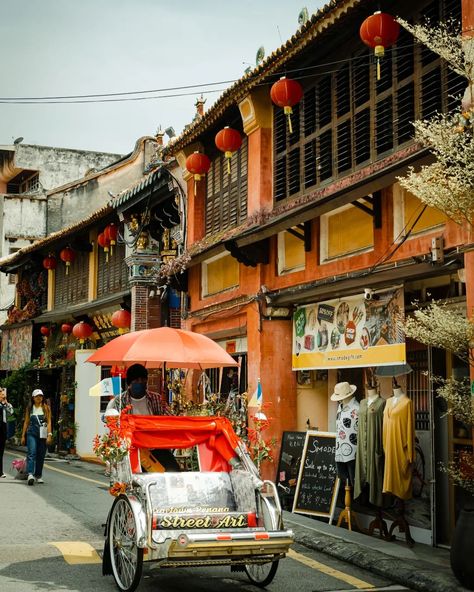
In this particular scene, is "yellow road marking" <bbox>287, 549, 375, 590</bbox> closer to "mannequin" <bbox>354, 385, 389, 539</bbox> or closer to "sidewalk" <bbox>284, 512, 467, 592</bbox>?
"sidewalk" <bbox>284, 512, 467, 592</bbox>

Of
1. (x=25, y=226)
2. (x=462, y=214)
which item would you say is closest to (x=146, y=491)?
(x=462, y=214)

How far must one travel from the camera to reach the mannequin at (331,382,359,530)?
1112cm

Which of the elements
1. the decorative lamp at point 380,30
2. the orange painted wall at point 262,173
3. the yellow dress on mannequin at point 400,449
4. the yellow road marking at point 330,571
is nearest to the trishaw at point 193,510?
the yellow road marking at point 330,571

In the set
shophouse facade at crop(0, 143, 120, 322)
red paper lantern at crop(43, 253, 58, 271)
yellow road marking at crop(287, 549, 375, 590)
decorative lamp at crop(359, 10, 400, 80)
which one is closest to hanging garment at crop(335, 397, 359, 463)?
yellow road marking at crop(287, 549, 375, 590)

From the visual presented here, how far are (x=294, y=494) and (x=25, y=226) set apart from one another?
1076 inches

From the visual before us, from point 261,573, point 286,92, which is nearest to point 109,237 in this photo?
point 286,92

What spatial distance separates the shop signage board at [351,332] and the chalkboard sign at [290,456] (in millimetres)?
1113

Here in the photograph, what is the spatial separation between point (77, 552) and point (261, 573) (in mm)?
2321

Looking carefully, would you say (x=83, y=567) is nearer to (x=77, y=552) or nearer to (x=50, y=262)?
(x=77, y=552)

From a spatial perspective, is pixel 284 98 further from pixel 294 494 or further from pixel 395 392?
pixel 294 494

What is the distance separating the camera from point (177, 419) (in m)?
8.70

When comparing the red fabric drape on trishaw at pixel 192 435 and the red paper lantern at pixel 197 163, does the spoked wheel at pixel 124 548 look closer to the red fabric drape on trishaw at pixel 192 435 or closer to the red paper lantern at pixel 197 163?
the red fabric drape on trishaw at pixel 192 435

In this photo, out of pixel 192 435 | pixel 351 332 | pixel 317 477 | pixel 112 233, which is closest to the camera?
pixel 192 435

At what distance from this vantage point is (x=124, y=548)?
7332 mm
